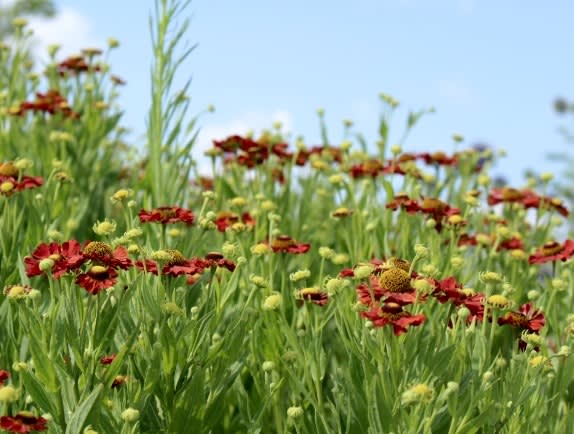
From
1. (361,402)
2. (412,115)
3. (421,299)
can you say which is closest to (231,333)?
(361,402)

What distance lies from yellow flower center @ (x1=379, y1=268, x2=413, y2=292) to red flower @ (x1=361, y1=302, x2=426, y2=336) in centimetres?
12

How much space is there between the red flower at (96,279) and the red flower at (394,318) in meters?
0.63


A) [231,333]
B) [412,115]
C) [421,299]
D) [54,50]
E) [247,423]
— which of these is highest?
[54,50]

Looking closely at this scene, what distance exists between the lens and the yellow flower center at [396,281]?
7.52 feet

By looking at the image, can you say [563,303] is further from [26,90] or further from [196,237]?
[26,90]

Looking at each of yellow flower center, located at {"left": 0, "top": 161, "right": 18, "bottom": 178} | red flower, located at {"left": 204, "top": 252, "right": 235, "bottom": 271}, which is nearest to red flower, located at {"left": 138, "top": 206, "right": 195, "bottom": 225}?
red flower, located at {"left": 204, "top": 252, "right": 235, "bottom": 271}

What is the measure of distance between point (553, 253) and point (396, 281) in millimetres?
1442

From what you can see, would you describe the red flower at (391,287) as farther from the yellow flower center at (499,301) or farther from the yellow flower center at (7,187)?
the yellow flower center at (7,187)

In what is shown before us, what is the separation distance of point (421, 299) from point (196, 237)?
1325 millimetres

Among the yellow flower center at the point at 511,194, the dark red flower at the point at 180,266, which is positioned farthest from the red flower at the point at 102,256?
the yellow flower center at the point at 511,194

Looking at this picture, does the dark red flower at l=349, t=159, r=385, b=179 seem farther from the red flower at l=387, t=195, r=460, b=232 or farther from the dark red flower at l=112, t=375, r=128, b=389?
the dark red flower at l=112, t=375, r=128, b=389

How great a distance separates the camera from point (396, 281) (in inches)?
90.4

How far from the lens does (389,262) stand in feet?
8.41

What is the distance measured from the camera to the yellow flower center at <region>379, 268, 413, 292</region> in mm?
2291
